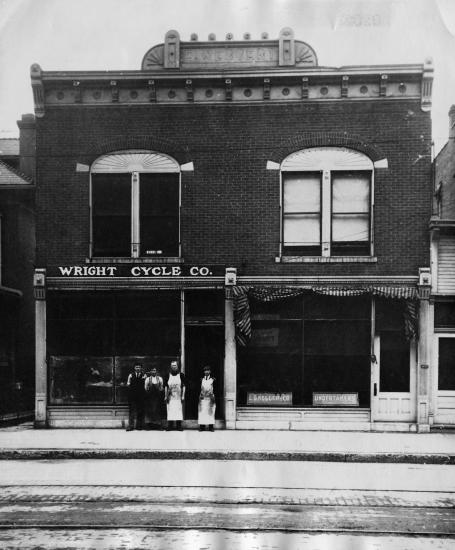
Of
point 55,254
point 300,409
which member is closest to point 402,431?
point 300,409

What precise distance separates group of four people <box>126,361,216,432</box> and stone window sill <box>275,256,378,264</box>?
3.18m

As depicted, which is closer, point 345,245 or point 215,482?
point 215,482

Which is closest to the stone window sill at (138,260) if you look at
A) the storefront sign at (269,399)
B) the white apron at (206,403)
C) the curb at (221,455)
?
the white apron at (206,403)

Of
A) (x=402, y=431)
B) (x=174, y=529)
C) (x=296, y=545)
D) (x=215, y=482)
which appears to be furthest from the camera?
(x=402, y=431)

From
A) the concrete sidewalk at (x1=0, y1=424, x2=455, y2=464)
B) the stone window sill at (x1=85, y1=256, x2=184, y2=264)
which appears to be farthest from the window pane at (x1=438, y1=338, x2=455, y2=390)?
the stone window sill at (x1=85, y1=256, x2=184, y2=264)

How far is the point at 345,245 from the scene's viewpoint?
54.9ft

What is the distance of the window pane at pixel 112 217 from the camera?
17.0 m

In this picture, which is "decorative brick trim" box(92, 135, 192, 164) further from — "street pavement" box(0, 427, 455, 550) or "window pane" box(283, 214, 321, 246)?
"street pavement" box(0, 427, 455, 550)

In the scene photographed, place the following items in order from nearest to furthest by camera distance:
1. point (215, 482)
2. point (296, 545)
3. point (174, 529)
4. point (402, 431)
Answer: point (296, 545) < point (174, 529) < point (215, 482) < point (402, 431)

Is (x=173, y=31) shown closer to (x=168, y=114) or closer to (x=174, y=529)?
(x=168, y=114)

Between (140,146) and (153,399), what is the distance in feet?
20.1

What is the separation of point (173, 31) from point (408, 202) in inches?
280

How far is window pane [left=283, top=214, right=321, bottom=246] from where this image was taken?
1678cm

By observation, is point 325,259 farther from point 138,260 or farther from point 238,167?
point 138,260
